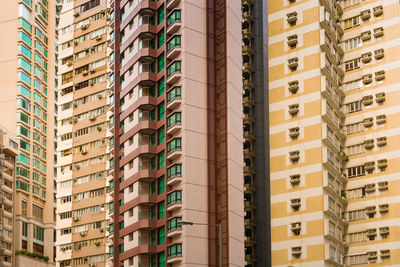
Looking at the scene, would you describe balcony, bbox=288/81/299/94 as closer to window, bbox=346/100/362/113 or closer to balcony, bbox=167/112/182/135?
window, bbox=346/100/362/113

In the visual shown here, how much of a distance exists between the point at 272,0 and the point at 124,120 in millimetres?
20103

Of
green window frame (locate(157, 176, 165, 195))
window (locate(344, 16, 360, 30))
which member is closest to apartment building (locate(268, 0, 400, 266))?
window (locate(344, 16, 360, 30))

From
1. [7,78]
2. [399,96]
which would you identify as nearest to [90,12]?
[7,78]

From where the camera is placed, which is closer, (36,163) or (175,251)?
(175,251)

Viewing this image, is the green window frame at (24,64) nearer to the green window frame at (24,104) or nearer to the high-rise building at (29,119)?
the high-rise building at (29,119)

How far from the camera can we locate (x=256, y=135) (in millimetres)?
101938

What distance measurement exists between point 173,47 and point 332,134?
18.5 m

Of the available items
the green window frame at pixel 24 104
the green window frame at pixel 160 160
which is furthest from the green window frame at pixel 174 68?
the green window frame at pixel 24 104

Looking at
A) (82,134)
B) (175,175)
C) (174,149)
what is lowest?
(175,175)

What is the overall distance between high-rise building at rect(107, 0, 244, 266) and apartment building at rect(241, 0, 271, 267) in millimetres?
18480

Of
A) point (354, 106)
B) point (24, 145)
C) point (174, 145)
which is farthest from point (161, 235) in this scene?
point (24, 145)

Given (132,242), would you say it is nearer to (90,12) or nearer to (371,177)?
(371,177)

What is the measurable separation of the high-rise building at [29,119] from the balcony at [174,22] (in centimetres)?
5051

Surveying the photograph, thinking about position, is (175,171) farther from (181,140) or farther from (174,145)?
(181,140)
